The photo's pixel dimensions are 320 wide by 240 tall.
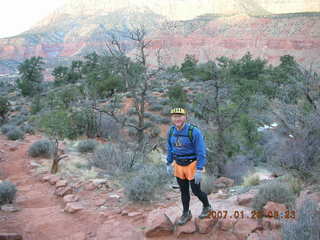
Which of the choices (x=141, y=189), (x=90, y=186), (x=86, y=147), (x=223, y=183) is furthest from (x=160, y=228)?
(x=86, y=147)

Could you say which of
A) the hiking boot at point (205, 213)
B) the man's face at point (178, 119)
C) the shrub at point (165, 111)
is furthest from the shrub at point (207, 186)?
the shrub at point (165, 111)

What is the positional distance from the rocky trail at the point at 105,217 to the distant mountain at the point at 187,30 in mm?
9389

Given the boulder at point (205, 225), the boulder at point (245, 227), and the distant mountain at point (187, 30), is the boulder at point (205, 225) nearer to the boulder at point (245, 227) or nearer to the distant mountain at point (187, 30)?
the boulder at point (245, 227)

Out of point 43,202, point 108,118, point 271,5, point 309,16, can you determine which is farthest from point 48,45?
point 43,202

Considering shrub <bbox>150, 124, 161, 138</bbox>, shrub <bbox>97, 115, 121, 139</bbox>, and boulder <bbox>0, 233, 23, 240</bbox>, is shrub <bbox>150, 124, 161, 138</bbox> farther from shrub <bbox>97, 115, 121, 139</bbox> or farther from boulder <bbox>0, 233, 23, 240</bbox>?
boulder <bbox>0, 233, 23, 240</bbox>

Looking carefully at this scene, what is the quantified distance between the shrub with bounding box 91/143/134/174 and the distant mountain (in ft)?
24.2

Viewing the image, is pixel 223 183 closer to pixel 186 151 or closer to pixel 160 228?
pixel 160 228

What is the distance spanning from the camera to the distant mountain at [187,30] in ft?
222

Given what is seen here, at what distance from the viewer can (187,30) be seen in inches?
3423

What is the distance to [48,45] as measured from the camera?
129 m

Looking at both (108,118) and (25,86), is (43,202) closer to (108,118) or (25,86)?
(108,118)

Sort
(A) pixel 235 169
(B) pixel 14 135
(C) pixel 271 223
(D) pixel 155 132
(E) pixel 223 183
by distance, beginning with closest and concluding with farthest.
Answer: (C) pixel 271 223
(E) pixel 223 183
(A) pixel 235 169
(B) pixel 14 135
(D) pixel 155 132

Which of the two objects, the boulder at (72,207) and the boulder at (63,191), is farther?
the boulder at (63,191)

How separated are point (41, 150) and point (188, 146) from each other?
7130 millimetres
